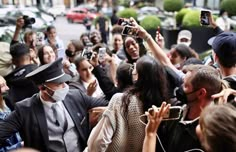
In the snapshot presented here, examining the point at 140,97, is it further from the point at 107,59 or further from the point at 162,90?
the point at 107,59

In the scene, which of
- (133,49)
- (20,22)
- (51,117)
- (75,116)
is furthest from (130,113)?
(20,22)

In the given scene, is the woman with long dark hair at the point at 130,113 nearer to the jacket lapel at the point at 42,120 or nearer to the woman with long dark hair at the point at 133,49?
the jacket lapel at the point at 42,120

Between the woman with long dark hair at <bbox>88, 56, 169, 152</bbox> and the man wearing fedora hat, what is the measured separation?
0.36 m

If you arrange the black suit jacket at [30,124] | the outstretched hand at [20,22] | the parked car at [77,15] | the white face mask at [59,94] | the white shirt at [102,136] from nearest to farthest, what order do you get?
the white shirt at [102,136] < the black suit jacket at [30,124] < the white face mask at [59,94] < the outstretched hand at [20,22] < the parked car at [77,15]

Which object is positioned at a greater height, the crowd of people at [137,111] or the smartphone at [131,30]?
the smartphone at [131,30]

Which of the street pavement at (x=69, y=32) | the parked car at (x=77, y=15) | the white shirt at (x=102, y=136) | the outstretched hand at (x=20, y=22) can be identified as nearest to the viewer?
the white shirt at (x=102, y=136)

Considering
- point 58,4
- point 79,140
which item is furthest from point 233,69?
point 58,4

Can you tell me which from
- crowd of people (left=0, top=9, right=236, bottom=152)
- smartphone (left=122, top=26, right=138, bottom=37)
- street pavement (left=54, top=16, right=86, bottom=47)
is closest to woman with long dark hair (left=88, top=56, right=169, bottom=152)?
crowd of people (left=0, top=9, right=236, bottom=152)

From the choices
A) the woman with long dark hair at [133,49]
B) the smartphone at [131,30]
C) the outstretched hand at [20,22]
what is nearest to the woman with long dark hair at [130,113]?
the smartphone at [131,30]

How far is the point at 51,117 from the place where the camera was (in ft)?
9.50

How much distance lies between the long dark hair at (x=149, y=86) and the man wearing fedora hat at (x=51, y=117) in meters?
0.58

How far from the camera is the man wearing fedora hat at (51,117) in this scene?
2.80 metres

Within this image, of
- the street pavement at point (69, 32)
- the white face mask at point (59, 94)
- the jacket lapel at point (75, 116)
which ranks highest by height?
the white face mask at point (59, 94)

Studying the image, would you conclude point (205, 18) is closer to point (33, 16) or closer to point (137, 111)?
point (137, 111)
